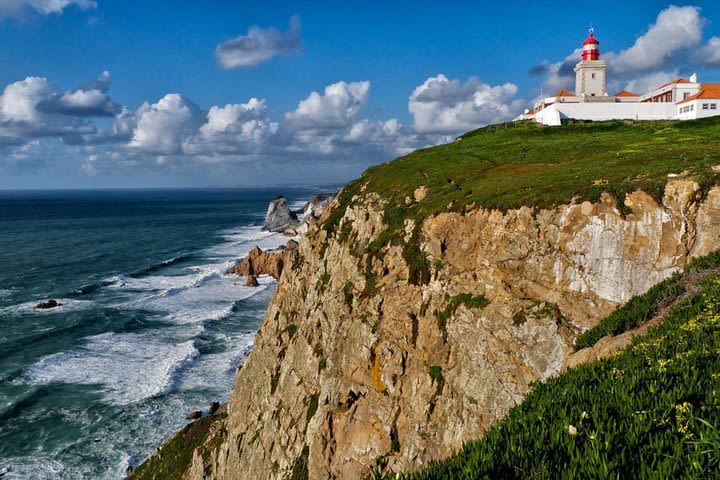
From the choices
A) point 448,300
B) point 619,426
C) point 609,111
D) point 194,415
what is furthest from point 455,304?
point 609,111

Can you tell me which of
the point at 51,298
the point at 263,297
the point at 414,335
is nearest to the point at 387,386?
the point at 414,335

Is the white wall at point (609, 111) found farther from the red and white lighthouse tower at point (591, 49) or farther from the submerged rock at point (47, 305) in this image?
the submerged rock at point (47, 305)

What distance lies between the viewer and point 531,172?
2852 cm

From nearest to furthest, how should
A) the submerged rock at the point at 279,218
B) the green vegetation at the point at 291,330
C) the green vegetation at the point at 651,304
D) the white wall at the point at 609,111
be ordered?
1. the green vegetation at the point at 651,304
2. the green vegetation at the point at 291,330
3. the white wall at the point at 609,111
4. the submerged rock at the point at 279,218

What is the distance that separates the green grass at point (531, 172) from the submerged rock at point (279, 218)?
93.7 meters

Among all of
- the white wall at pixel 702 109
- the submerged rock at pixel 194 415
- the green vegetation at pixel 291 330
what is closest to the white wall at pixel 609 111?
the white wall at pixel 702 109

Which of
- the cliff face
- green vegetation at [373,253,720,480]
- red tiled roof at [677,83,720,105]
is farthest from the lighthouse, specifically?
green vegetation at [373,253,720,480]

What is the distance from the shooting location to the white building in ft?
174

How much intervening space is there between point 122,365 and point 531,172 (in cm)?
4264

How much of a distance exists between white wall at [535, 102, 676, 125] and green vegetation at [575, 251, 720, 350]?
45.4 m

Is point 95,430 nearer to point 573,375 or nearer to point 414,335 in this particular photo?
point 414,335

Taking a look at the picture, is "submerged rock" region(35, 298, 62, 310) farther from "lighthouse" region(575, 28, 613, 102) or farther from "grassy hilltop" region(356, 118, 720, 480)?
"lighthouse" region(575, 28, 613, 102)

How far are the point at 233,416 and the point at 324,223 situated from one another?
51.8 ft

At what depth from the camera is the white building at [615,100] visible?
5291cm
